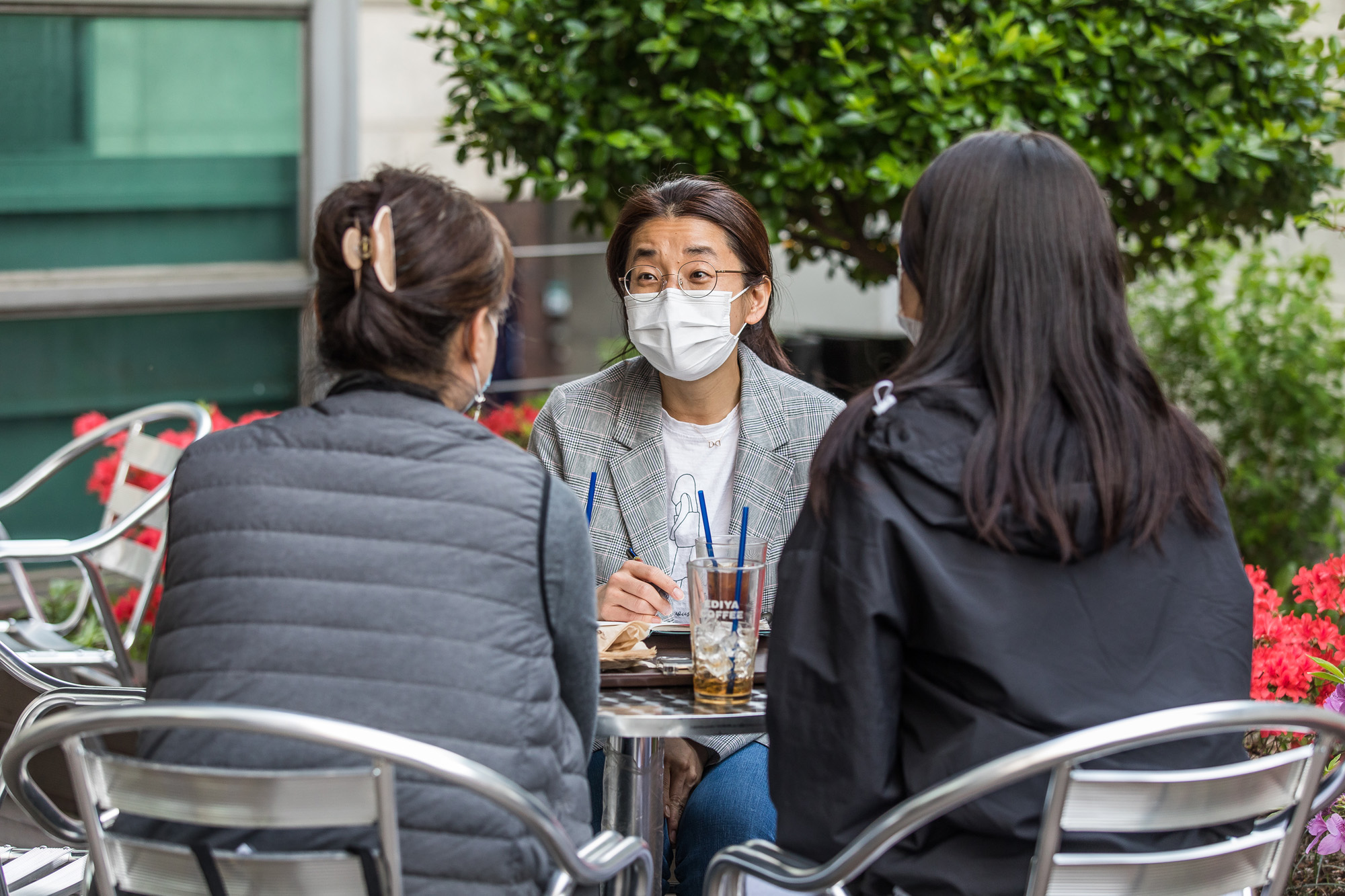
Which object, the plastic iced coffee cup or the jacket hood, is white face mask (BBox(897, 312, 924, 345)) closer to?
the jacket hood

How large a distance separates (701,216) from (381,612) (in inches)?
55.9

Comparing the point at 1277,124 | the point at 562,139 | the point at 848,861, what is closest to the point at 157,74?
the point at 562,139

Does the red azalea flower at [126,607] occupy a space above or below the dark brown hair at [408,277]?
below

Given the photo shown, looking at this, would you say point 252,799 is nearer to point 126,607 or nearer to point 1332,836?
point 1332,836

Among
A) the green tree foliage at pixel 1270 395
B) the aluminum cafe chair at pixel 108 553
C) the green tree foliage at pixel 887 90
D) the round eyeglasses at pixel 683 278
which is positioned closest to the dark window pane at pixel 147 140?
the aluminum cafe chair at pixel 108 553

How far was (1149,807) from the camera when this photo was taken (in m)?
1.39

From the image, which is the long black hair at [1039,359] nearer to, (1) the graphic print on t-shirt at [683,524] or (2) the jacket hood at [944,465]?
(2) the jacket hood at [944,465]

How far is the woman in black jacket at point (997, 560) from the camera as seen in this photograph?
1.52m

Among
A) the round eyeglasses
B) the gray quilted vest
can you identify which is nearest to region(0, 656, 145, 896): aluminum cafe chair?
the gray quilted vest

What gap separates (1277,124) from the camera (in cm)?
334

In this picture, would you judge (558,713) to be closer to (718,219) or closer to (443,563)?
(443,563)

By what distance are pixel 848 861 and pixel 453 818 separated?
1.46 ft

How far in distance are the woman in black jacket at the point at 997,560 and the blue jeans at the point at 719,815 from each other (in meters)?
0.61

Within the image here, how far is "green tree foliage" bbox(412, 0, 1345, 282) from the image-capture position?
3.24m
